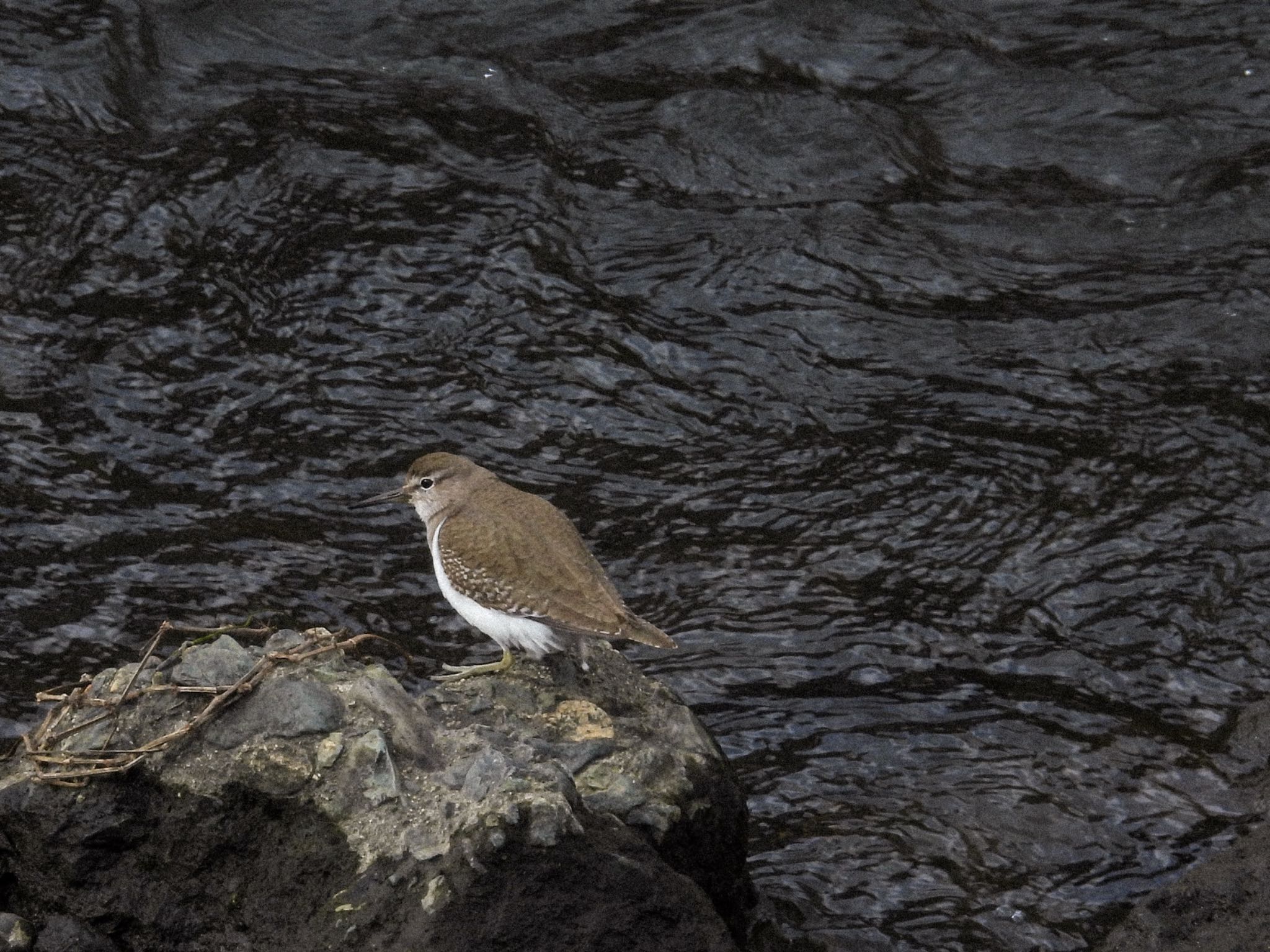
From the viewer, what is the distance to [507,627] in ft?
18.4

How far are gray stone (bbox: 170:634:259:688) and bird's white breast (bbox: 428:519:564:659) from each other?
1126mm

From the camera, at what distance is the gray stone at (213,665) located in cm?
454

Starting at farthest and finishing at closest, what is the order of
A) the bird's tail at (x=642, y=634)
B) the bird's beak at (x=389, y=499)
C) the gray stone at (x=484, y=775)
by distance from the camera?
the bird's beak at (x=389, y=499) < the bird's tail at (x=642, y=634) < the gray stone at (x=484, y=775)

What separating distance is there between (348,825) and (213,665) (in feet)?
2.34

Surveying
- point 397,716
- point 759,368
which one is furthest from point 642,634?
point 759,368

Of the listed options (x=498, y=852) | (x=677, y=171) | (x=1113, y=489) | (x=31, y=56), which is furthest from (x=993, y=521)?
(x=31, y=56)

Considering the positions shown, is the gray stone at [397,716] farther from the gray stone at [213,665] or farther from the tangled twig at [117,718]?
the gray stone at [213,665]

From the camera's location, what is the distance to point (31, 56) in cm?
974

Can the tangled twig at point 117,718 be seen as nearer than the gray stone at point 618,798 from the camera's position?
Yes

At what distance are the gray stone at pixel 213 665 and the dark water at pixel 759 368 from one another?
→ 1852mm

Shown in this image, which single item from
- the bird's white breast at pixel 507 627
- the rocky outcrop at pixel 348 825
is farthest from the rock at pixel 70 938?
the bird's white breast at pixel 507 627

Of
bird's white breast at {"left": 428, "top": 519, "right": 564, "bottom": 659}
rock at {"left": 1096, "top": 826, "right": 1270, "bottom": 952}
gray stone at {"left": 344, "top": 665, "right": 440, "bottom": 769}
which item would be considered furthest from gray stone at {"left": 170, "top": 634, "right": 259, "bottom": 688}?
rock at {"left": 1096, "top": 826, "right": 1270, "bottom": 952}

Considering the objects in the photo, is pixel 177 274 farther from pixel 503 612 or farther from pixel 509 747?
pixel 509 747

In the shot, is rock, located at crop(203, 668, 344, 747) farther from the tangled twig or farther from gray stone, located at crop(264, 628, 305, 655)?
gray stone, located at crop(264, 628, 305, 655)
